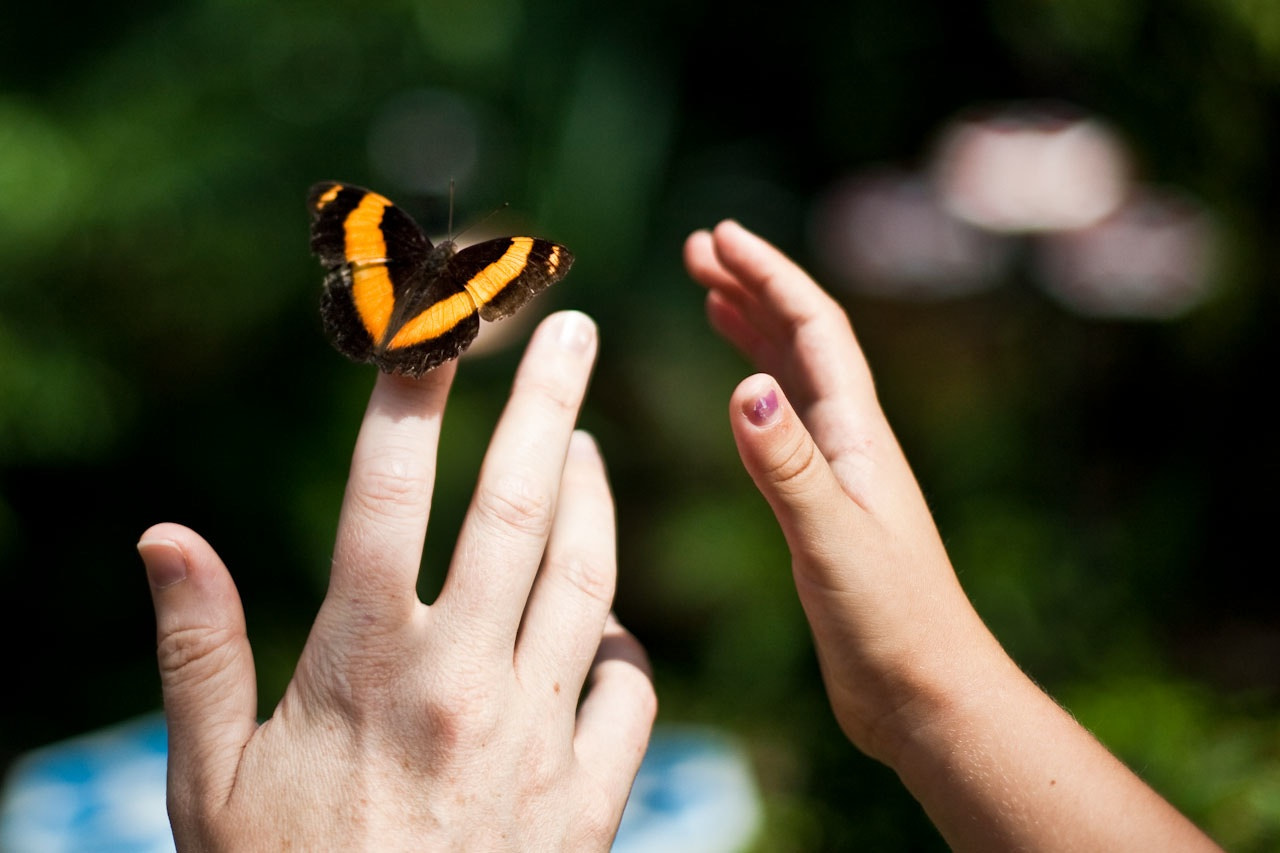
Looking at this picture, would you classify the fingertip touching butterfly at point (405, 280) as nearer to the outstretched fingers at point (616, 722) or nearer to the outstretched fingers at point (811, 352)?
the outstretched fingers at point (811, 352)

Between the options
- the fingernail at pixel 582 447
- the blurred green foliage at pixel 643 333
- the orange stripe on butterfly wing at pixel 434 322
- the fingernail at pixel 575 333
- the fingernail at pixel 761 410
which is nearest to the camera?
the fingernail at pixel 761 410

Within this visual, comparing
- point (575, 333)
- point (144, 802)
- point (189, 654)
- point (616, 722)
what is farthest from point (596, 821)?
point (144, 802)

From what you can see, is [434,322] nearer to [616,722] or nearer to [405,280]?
[405,280]

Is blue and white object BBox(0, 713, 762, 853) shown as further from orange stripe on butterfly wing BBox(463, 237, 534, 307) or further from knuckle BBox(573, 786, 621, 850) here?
orange stripe on butterfly wing BBox(463, 237, 534, 307)

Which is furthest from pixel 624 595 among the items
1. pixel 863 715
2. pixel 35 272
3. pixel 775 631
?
pixel 863 715

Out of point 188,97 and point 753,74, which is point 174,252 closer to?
point 188,97

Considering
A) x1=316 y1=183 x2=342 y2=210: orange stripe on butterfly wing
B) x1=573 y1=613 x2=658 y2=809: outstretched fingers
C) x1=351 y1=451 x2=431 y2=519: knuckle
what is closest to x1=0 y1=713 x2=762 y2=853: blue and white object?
x1=573 y1=613 x2=658 y2=809: outstretched fingers

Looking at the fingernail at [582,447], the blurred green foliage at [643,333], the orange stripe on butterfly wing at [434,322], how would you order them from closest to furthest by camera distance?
the orange stripe on butterfly wing at [434,322], the fingernail at [582,447], the blurred green foliage at [643,333]

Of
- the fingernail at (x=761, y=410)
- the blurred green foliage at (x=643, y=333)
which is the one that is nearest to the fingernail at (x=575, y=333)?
the fingernail at (x=761, y=410)
